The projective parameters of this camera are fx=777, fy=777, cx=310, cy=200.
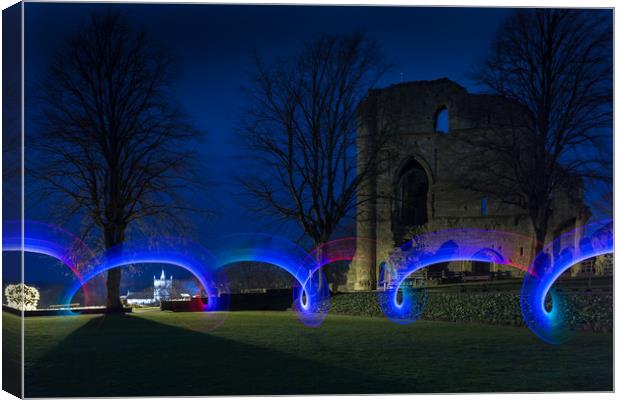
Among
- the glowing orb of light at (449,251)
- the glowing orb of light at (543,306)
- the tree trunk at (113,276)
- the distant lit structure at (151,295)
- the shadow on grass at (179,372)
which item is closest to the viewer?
the shadow on grass at (179,372)

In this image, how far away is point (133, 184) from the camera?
18062mm

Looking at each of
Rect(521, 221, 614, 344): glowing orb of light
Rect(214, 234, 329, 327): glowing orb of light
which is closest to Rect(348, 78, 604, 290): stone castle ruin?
Rect(214, 234, 329, 327): glowing orb of light

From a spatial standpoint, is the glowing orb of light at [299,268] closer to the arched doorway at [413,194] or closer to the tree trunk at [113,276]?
the tree trunk at [113,276]

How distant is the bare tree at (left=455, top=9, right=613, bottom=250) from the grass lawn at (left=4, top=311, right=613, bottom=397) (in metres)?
5.15

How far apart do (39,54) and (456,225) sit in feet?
74.1

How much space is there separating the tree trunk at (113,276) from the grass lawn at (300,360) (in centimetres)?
274

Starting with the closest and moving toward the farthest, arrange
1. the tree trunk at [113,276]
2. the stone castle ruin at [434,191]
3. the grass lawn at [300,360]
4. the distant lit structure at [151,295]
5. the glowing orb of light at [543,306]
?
1. the grass lawn at [300,360]
2. the glowing orb of light at [543,306]
3. the tree trunk at [113,276]
4. the distant lit structure at [151,295]
5. the stone castle ruin at [434,191]

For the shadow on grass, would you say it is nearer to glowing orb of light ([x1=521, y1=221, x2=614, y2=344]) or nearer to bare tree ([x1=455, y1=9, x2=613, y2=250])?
glowing orb of light ([x1=521, y1=221, x2=614, y2=344])

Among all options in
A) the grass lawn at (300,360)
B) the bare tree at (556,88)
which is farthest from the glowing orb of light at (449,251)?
the grass lawn at (300,360)

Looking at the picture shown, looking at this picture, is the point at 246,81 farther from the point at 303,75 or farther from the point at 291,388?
the point at 291,388

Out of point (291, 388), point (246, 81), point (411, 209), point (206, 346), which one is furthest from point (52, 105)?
point (411, 209)

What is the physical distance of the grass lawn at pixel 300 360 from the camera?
10.7 m

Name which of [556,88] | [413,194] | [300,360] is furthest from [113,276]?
[413,194]

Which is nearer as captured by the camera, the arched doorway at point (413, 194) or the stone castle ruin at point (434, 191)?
the stone castle ruin at point (434, 191)
